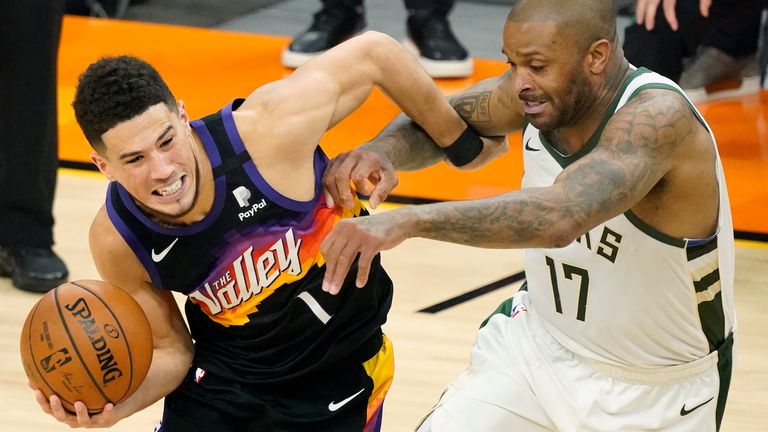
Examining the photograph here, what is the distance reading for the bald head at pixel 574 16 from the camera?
331cm

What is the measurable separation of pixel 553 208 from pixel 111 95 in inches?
49.3

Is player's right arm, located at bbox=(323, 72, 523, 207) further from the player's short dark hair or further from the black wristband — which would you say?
the player's short dark hair

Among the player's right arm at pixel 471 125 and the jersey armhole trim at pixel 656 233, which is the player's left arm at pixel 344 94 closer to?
the player's right arm at pixel 471 125

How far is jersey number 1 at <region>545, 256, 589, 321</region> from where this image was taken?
3632 millimetres

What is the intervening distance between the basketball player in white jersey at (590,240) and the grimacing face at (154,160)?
45cm

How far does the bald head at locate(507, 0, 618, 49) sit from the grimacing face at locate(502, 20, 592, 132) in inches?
0.6

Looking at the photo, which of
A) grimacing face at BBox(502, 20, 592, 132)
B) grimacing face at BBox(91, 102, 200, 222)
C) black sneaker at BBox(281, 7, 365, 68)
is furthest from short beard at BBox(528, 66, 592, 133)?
black sneaker at BBox(281, 7, 365, 68)

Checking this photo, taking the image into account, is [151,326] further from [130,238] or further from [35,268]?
[35,268]

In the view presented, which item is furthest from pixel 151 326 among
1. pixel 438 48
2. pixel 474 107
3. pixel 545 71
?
pixel 438 48

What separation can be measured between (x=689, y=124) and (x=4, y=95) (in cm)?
358

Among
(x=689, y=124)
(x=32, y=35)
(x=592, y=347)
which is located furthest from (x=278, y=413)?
(x=32, y=35)

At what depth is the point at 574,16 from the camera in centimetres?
332

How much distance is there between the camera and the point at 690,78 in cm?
809

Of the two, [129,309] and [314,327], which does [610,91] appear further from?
[129,309]
